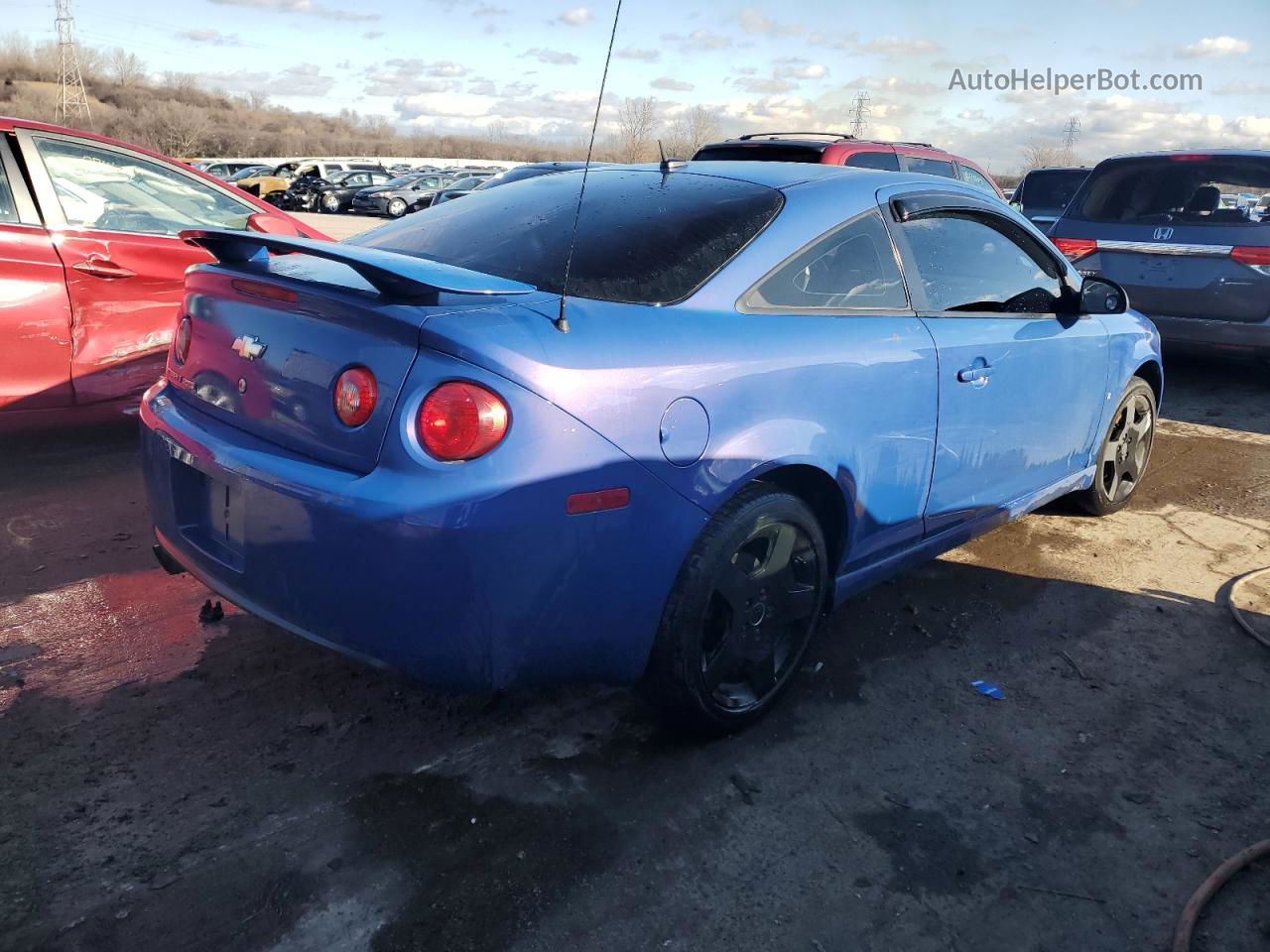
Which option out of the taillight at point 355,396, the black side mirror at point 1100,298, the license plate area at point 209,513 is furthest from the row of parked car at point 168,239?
the taillight at point 355,396

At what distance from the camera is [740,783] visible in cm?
269

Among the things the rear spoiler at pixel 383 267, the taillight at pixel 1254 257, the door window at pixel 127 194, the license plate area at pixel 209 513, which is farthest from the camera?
the taillight at pixel 1254 257

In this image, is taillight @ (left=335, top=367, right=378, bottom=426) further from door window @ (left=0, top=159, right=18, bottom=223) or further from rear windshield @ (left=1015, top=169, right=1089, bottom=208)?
rear windshield @ (left=1015, top=169, right=1089, bottom=208)

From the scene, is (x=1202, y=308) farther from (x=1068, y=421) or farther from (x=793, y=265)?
(x=793, y=265)

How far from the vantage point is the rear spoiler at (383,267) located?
2277 millimetres

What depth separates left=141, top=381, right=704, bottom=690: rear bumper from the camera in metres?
2.17

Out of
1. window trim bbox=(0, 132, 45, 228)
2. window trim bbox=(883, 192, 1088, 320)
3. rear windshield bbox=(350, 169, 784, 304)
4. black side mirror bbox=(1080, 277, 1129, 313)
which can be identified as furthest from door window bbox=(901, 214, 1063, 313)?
window trim bbox=(0, 132, 45, 228)

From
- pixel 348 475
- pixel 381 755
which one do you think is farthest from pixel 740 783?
pixel 348 475

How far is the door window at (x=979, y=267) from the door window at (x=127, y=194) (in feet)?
12.6

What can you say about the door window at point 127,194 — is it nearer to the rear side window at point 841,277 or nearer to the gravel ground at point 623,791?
the gravel ground at point 623,791

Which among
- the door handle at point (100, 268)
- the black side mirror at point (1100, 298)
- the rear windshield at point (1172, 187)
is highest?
the rear windshield at point (1172, 187)

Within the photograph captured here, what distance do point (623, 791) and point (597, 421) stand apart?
3.30 feet

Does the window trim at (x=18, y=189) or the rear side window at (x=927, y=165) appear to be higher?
the rear side window at (x=927, y=165)

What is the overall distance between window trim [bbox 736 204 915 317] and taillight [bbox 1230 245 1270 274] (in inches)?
192
